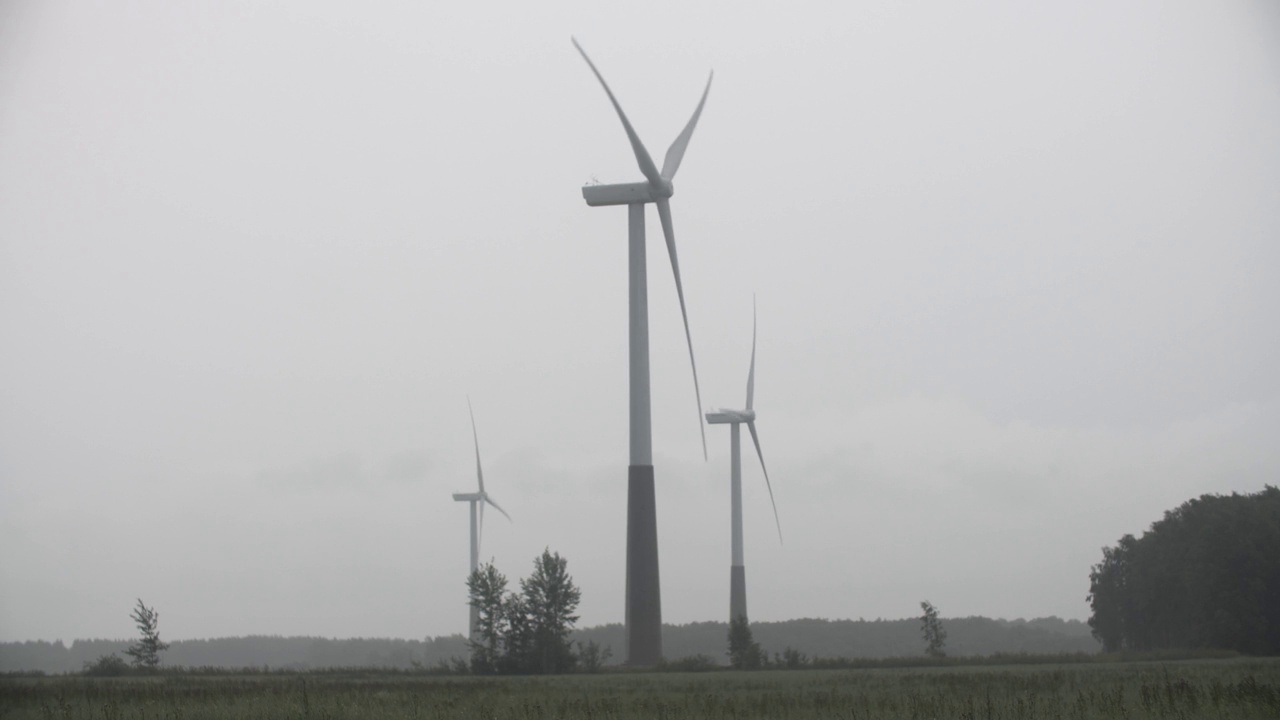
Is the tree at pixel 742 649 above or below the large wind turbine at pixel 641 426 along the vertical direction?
below

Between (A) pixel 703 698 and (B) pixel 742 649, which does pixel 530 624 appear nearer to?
(B) pixel 742 649

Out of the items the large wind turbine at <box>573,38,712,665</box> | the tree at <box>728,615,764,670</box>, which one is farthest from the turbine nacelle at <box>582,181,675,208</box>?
the tree at <box>728,615,764,670</box>

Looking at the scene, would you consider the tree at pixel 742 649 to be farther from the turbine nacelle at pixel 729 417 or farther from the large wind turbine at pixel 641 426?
the turbine nacelle at pixel 729 417

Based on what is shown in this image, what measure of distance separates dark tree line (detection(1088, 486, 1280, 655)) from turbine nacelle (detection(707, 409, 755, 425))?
3734 cm

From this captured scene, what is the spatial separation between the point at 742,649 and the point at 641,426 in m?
17.7

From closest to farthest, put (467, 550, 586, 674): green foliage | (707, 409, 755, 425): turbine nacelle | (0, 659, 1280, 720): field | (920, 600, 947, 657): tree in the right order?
(0, 659, 1280, 720): field
(467, 550, 586, 674): green foliage
(920, 600, 947, 657): tree
(707, 409, 755, 425): turbine nacelle

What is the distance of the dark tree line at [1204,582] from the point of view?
92750mm

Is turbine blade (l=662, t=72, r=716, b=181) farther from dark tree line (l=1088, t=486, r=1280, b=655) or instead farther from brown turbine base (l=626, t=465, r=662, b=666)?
dark tree line (l=1088, t=486, r=1280, b=655)

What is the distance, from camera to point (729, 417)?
11706cm

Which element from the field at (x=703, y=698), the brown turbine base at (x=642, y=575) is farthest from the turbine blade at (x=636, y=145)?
the field at (x=703, y=698)

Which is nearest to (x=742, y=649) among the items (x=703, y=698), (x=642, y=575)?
(x=642, y=575)

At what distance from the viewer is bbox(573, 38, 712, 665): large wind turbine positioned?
74.4 m

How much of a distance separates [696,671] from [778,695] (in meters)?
29.2

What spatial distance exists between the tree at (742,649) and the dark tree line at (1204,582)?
113ft
